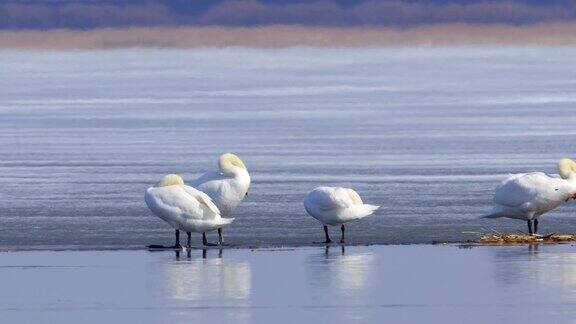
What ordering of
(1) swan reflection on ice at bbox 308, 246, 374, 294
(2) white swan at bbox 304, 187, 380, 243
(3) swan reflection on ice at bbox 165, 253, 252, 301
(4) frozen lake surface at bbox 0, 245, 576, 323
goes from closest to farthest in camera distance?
1. (4) frozen lake surface at bbox 0, 245, 576, 323
2. (3) swan reflection on ice at bbox 165, 253, 252, 301
3. (1) swan reflection on ice at bbox 308, 246, 374, 294
4. (2) white swan at bbox 304, 187, 380, 243

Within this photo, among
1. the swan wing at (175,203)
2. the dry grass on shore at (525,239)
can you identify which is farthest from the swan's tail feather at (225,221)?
the dry grass on shore at (525,239)

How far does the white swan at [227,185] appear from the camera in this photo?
626 inches

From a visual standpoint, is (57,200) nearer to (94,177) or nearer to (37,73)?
(94,177)

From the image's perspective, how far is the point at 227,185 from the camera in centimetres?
1599

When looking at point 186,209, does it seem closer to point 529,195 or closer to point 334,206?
point 334,206

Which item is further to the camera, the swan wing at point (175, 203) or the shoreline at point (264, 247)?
the swan wing at point (175, 203)

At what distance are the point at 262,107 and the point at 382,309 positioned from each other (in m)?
28.0

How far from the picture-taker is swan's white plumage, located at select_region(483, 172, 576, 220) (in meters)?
15.6

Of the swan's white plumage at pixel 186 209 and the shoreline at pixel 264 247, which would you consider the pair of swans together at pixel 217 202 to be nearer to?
the swan's white plumage at pixel 186 209

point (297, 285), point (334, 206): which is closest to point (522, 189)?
point (334, 206)

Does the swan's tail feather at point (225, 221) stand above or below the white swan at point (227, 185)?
below

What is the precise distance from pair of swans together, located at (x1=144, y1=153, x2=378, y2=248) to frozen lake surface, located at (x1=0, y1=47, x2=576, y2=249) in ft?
0.98

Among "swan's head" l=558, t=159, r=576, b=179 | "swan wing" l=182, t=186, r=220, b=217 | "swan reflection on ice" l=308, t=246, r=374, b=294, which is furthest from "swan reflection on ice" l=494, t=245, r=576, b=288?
"swan wing" l=182, t=186, r=220, b=217

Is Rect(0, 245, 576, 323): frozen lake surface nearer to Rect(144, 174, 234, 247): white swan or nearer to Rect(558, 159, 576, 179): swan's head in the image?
Rect(144, 174, 234, 247): white swan
